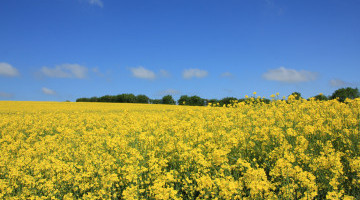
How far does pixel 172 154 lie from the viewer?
5.11m

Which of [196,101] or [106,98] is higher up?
[106,98]

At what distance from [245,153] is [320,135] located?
2.08 meters

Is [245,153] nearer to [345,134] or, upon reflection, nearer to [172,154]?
[172,154]

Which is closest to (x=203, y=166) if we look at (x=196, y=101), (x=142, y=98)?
(x=196, y=101)

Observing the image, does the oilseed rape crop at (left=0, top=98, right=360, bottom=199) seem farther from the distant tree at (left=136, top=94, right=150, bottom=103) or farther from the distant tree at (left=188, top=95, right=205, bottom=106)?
the distant tree at (left=136, top=94, right=150, bottom=103)

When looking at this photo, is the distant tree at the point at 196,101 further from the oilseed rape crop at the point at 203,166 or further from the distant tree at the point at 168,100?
the oilseed rape crop at the point at 203,166

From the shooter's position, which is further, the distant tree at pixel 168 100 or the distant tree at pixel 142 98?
the distant tree at pixel 142 98

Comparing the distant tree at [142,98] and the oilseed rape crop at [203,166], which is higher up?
the distant tree at [142,98]


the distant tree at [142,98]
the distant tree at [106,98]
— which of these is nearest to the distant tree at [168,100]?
the distant tree at [142,98]

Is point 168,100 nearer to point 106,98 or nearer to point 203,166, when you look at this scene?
point 106,98

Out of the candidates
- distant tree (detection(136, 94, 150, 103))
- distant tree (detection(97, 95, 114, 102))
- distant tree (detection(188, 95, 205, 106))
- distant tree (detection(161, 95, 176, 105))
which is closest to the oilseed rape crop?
distant tree (detection(188, 95, 205, 106))

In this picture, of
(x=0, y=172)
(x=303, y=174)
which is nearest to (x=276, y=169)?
(x=303, y=174)

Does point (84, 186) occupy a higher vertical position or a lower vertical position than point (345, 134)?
lower

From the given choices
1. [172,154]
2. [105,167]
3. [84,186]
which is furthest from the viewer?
[172,154]
